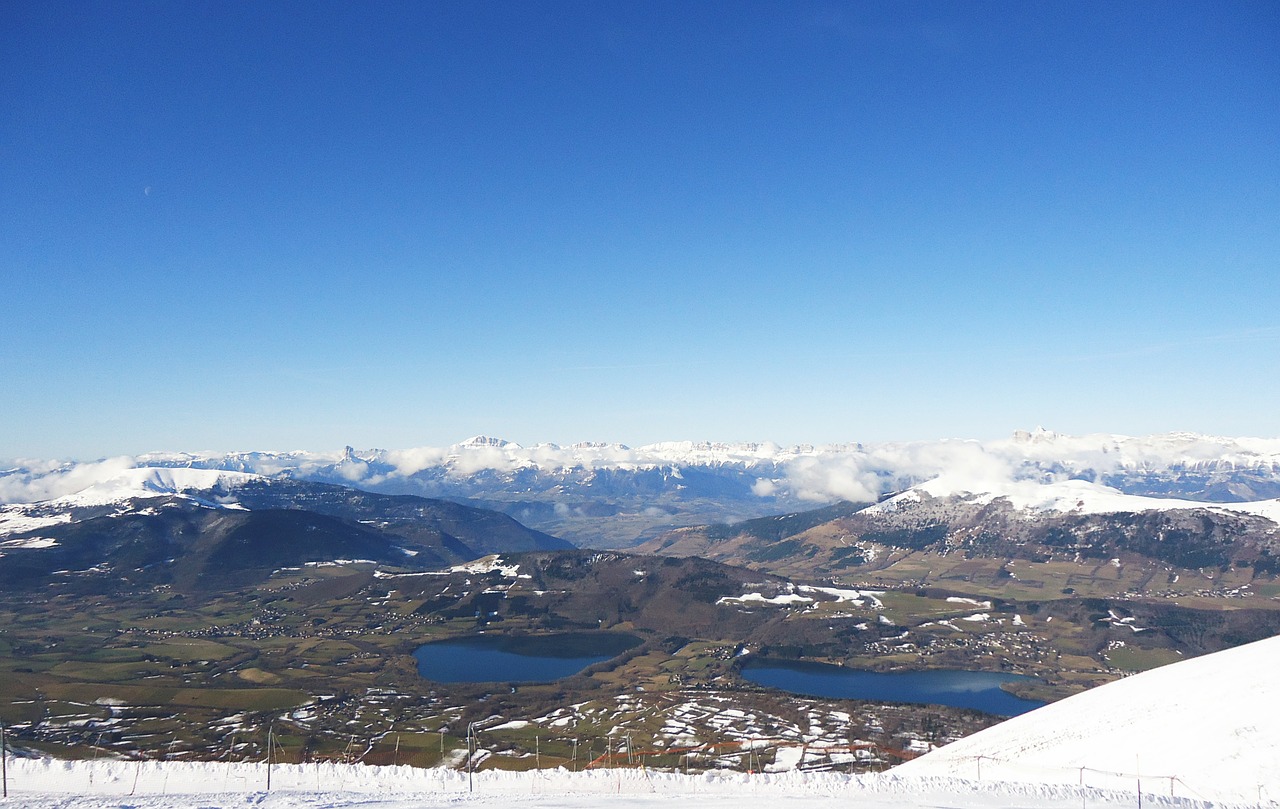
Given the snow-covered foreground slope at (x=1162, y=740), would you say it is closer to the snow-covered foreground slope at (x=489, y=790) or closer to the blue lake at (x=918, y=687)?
the snow-covered foreground slope at (x=489, y=790)

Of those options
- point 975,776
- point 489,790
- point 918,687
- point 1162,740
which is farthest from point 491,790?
point 918,687

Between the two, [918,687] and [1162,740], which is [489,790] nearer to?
[1162,740]

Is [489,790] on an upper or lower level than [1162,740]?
lower

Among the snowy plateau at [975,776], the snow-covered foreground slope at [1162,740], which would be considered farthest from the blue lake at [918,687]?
the snowy plateau at [975,776]

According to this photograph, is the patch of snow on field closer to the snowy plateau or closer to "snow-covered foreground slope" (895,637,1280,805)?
the snowy plateau

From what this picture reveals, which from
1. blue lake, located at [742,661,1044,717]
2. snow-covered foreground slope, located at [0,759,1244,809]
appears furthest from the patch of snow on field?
blue lake, located at [742,661,1044,717]

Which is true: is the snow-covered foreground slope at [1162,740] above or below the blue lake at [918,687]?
above
